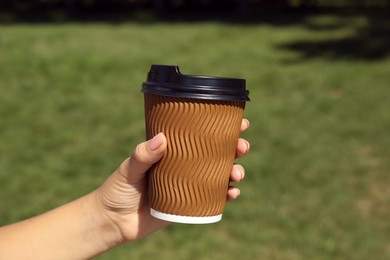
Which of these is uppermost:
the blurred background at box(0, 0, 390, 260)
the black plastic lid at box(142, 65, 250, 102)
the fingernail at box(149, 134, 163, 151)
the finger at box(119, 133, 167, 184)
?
the black plastic lid at box(142, 65, 250, 102)

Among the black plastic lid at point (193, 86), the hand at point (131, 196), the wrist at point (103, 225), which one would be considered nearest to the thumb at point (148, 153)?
the hand at point (131, 196)

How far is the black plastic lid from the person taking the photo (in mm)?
1687

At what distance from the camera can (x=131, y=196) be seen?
199 centimetres

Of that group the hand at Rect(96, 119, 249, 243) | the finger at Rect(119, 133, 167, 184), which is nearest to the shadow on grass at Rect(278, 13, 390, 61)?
the hand at Rect(96, 119, 249, 243)

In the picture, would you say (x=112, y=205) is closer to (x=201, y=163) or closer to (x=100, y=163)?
(x=201, y=163)

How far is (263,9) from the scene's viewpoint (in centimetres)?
1536

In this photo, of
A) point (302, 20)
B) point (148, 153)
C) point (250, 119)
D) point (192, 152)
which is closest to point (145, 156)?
point (148, 153)

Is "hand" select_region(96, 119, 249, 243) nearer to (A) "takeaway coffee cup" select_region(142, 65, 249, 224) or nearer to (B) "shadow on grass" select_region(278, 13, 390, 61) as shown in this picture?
(A) "takeaway coffee cup" select_region(142, 65, 249, 224)

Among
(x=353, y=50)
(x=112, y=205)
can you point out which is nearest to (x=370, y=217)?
(x=112, y=205)

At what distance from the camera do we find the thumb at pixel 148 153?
5.69 feet

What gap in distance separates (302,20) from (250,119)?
7139 mm

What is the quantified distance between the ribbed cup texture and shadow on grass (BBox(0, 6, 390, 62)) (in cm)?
795

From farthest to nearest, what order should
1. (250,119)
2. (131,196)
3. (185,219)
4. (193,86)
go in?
(250,119) < (131,196) < (185,219) < (193,86)

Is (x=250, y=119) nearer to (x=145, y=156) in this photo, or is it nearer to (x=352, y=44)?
(x=352, y=44)
